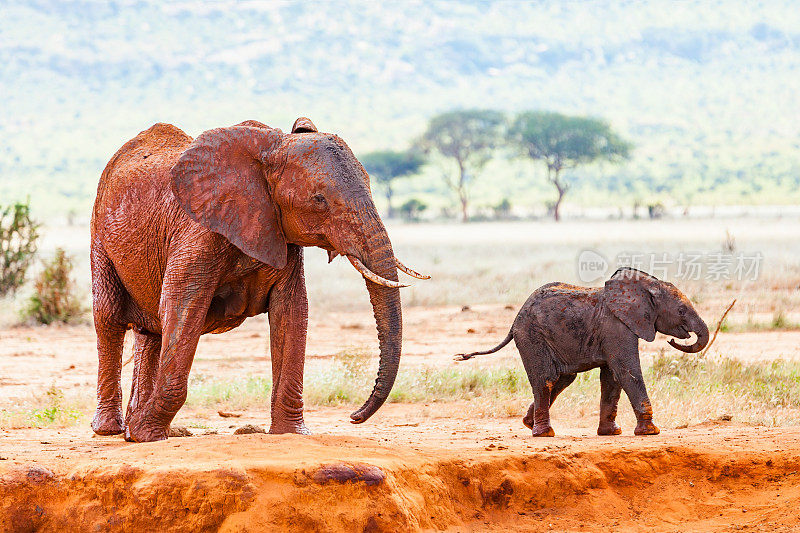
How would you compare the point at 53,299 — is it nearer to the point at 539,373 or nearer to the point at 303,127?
the point at 303,127

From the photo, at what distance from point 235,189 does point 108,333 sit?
6.59ft

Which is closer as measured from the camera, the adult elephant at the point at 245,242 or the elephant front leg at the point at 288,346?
the adult elephant at the point at 245,242

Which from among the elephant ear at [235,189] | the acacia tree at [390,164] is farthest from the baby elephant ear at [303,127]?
the acacia tree at [390,164]

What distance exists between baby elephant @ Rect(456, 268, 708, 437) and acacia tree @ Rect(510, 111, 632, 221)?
58371 millimetres

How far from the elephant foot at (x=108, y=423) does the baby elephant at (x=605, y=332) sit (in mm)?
3133

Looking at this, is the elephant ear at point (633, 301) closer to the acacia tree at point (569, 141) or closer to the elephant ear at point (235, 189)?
the elephant ear at point (235, 189)

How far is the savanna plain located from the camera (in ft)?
18.4

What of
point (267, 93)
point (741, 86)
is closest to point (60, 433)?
point (267, 93)

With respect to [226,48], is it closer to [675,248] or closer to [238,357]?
[675,248]

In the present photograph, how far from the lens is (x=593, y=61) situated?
14700 cm

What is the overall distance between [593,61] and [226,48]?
49.9 meters

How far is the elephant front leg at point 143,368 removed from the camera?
26.5 feet

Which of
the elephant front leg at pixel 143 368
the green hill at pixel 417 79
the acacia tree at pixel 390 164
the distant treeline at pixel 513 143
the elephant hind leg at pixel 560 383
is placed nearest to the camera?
the elephant hind leg at pixel 560 383

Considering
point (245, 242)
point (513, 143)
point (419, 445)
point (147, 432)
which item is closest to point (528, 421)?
point (419, 445)
